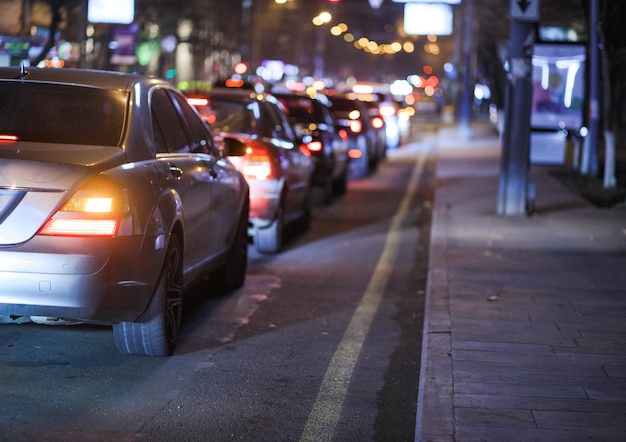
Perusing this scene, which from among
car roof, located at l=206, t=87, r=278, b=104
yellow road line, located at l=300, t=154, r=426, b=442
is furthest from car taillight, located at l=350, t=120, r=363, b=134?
car roof, located at l=206, t=87, r=278, b=104

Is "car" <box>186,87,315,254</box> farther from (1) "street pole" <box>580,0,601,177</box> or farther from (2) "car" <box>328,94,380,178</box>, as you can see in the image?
(1) "street pole" <box>580,0,601,177</box>

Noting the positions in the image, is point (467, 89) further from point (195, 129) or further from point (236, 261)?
point (195, 129)

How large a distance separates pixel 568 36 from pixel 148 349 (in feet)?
124

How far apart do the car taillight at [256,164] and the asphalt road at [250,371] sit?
43.3 inches

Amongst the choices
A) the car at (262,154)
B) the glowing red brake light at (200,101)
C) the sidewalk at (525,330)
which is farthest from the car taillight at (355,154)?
the glowing red brake light at (200,101)

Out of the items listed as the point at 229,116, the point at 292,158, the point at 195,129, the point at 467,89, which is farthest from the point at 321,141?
the point at 467,89

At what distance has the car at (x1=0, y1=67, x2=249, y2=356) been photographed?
6184mm

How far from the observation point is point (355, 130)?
24.2m

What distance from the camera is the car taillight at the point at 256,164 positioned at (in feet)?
39.3

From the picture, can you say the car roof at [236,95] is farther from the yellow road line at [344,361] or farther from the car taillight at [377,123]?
→ the car taillight at [377,123]

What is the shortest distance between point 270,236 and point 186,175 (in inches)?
187

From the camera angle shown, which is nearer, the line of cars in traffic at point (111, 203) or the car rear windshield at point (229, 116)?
A: the line of cars in traffic at point (111, 203)

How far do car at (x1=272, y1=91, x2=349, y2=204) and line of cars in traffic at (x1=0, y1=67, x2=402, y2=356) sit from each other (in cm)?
757

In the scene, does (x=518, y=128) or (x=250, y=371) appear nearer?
(x=250, y=371)
